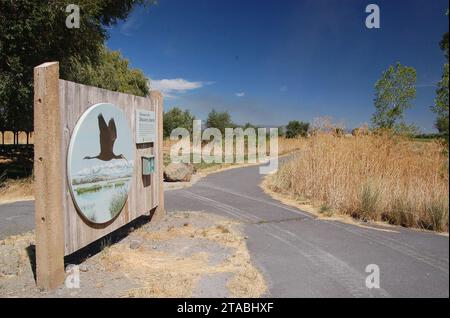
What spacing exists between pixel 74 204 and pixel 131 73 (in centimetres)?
2967

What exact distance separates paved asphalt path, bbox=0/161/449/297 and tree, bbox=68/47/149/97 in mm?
8132

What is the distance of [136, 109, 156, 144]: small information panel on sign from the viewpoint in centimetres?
676

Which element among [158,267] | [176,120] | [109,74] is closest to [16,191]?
[158,267]

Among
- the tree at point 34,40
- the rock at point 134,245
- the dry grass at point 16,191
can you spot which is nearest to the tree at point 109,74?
the tree at point 34,40

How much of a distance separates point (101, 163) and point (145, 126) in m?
1.88

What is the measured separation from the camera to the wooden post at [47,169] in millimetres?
4184

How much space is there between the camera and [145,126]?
7.09 meters

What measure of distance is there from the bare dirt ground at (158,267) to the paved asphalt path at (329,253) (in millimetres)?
342

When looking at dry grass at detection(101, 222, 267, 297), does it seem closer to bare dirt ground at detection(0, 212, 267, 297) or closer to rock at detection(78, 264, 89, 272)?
bare dirt ground at detection(0, 212, 267, 297)

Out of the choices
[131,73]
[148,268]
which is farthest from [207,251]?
[131,73]

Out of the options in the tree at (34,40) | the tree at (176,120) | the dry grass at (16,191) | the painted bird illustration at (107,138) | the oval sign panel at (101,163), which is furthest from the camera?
the tree at (176,120)

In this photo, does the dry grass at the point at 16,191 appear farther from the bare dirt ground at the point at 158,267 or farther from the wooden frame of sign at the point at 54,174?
the wooden frame of sign at the point at 54,174

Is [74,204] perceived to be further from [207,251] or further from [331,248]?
[331,248]

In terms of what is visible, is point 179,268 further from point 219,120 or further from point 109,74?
point 219,120
